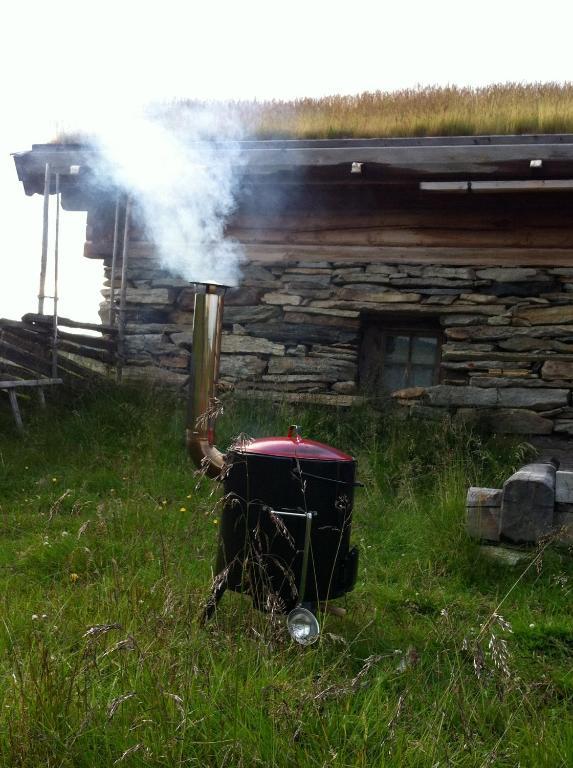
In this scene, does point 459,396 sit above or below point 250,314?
below

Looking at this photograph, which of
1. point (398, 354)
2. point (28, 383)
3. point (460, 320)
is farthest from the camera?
point (398, 354)

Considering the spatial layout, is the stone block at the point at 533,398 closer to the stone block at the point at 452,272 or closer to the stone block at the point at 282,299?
the stone block at the point at 452,272

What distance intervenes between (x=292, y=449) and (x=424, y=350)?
16.2 ft

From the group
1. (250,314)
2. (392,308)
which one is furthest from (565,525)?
(250,314)

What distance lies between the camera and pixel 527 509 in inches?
192

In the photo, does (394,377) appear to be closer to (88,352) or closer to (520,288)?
(520,288)

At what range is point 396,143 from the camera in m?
7.98

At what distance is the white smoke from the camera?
8391 mm

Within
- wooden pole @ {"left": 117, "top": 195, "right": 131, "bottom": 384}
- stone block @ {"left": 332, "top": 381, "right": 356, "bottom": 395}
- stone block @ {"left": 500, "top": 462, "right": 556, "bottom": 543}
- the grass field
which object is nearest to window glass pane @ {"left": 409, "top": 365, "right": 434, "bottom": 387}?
stone block @ {"left": 332, "top": 381, "right": 356, "bottom": 395}

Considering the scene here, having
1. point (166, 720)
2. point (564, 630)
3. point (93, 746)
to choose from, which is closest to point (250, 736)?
point (166, 720)

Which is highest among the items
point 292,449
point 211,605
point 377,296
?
point 377,296

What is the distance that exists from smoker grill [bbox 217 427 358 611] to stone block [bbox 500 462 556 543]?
4.65ft

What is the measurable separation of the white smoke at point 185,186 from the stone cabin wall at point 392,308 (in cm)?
22

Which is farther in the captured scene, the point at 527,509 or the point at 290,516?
the point at 527,509
